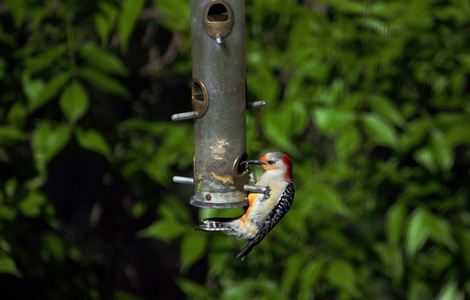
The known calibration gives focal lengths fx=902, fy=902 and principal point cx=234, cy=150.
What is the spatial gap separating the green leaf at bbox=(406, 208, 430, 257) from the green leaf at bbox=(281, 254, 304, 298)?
525mm

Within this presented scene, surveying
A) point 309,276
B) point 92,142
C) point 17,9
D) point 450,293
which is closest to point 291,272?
point 309,276

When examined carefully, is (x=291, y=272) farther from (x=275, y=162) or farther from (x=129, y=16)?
(x=129, y=16)

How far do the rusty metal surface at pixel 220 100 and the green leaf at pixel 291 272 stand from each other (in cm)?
107

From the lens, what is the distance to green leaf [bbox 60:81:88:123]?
12.3 ft

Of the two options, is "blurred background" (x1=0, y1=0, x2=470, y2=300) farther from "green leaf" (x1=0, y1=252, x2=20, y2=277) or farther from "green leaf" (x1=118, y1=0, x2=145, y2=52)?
"green leaf" (x1=0, y1=252, x2=20, y2=277)

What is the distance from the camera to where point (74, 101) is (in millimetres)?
3771

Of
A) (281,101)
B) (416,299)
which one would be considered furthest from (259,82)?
(416,299)

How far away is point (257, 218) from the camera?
328 cm

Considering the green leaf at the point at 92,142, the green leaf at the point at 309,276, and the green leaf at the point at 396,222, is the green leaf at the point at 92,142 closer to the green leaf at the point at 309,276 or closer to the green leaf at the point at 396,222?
the green leaf at the point at 309,276

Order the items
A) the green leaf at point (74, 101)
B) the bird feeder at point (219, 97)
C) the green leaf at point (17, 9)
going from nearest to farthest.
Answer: the bird feeder at point (219, 97), the green leaf at point (74, 101), the green leaf at point (17, 9)

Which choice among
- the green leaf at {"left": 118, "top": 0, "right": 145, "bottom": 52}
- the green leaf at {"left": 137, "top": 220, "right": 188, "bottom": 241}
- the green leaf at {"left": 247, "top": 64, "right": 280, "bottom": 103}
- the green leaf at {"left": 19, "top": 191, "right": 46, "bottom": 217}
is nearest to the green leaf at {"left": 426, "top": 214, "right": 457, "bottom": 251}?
the green leaf at {"left": 247, "top": 64, "right": 280, "bottom": 103}

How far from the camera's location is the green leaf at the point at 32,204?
402 centimetres

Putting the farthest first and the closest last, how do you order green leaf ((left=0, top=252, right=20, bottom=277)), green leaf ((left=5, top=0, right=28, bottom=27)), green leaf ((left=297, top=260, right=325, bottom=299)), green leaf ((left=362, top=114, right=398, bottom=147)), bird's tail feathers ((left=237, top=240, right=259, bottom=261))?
green leaf ((left=297, top=260, right=325, bottom=299))
green leaf ((left=362, top=114, right=398, bottom=147))
green leaf ((left=5, top=0, right=28, bottom=27))
green leaf ((left=0, top=252, right=20, bottom=277))
bird's tail feathers ((left=237, top=240, right=259, bottom=261))

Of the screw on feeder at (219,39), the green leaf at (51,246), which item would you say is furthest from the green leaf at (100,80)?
the green leaf at (51,246)
